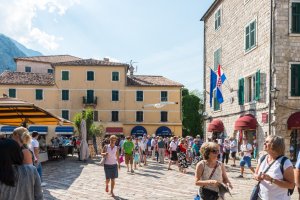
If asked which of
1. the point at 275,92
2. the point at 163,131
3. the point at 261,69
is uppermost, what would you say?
the point at 261,69

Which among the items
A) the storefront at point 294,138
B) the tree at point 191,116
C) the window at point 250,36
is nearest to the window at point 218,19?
the window at point 250,36

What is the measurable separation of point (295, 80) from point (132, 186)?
10.3m

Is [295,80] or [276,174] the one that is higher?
[295,80]

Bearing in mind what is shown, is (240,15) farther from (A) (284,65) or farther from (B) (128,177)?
(B) (128,177)

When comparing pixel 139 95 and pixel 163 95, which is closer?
pixel 139 95

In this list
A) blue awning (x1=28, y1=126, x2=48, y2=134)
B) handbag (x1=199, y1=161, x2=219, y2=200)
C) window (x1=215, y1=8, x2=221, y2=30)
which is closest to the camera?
handbag (x1=199, y1=161, x2=219, y2=200)

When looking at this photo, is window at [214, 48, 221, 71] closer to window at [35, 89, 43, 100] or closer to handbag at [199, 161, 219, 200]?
handbag at [199, 161, 219, 200]

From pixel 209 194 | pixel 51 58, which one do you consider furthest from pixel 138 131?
pixel 209 194

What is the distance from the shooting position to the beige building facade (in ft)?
160

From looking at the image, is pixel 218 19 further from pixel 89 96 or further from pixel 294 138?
pixel 89 96

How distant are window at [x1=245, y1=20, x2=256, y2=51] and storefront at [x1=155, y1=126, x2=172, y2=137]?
2644cm

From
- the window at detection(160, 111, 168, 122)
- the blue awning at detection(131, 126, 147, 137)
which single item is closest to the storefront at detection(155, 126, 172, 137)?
the window at detection(160, 111, 168, 122)

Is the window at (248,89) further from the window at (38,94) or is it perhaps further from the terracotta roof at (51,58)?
the terracotta roof at (51,58)

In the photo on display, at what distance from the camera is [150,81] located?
50844 mm
